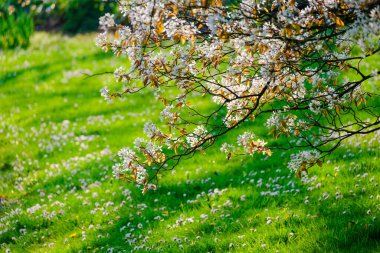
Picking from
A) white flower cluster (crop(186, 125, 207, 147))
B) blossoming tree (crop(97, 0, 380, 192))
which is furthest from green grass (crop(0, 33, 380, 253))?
white flower cluster (crop(186, 125, 207, 147))

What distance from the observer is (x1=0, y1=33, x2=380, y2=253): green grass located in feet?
21.5

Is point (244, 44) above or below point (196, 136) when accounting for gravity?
above

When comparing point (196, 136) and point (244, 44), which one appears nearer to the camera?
point (244, 44)

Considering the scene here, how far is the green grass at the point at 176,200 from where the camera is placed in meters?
6.54

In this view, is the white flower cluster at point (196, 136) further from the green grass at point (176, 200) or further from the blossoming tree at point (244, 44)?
the green grass at point (176, 200)

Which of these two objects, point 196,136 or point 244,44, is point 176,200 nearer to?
point 196,136

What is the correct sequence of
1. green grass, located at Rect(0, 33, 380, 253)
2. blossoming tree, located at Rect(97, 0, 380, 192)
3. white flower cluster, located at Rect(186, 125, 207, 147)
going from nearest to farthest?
blossoming tree, located at Rect(97, 0, 380, 192) < white flower cluster, located at Rect(186, 125, 207, 147) < green grass, located at Rect(0, 33, 380, 253)

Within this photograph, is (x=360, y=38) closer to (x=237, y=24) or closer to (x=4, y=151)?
(x=237, y=24)

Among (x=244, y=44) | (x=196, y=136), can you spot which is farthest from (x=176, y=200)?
(x=244, y=44)

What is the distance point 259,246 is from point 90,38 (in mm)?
23630

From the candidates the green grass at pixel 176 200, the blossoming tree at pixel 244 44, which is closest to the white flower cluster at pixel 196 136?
the blossoming tree at pixel 244 44

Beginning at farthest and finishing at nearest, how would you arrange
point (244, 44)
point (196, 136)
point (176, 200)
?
point (176, 200), point (196, 136), point (244, 44)

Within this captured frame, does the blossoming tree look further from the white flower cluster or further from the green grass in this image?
the green grass

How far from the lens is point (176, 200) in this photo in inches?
342
